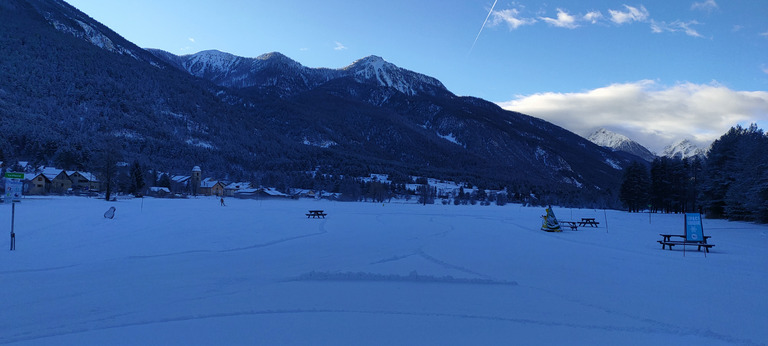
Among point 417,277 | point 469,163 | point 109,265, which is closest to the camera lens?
point 417,277

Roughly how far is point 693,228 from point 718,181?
33672mm

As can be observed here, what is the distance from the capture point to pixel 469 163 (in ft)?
625

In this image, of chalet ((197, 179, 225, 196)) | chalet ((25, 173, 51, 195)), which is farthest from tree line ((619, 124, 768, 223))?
chalet ((25, 173, 51, 195))

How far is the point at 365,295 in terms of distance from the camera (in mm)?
7793

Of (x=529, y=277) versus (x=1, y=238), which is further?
(x=1, y=238)

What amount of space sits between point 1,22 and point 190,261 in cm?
22506

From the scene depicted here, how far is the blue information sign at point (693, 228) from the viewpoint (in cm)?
1561

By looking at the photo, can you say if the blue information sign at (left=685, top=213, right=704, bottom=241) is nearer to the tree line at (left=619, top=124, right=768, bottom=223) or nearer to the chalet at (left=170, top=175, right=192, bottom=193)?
the tree line at (left=619, top=124, right=768, bottom=223)

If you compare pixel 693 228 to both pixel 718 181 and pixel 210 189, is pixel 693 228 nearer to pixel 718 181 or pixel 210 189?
pixel 718 181

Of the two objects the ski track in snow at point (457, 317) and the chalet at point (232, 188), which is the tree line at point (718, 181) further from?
the chalet at point (232, 188)

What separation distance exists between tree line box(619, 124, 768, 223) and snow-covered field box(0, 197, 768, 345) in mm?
24709

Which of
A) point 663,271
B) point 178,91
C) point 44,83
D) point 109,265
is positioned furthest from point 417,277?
point 178,91

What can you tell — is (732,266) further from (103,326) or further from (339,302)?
(103,326)

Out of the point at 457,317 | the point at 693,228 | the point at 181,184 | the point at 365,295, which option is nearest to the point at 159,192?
the point at 181,184
